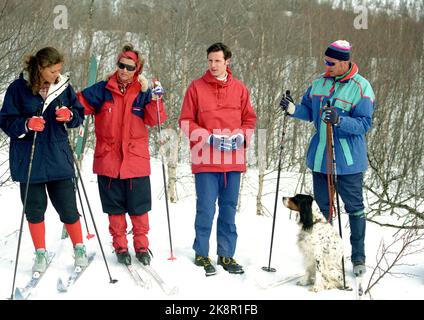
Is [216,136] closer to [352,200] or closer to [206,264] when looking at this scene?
[206,264]

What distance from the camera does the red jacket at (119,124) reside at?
11.8 ft

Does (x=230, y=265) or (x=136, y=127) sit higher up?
(x=136, y=127)

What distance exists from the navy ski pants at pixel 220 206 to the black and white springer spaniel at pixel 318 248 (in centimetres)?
54

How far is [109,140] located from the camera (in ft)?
11.9

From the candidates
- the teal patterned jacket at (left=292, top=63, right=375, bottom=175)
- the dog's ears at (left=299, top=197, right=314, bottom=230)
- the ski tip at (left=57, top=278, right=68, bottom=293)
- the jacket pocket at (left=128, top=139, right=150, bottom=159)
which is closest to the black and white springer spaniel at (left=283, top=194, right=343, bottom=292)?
the dog's ears at (left=299, top=197, right=314, bottom=230)

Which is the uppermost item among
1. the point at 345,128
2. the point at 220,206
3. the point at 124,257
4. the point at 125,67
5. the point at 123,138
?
the point at 125,67

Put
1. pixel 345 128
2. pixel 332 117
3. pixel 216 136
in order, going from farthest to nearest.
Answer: pixel 216 136 → pixel 345 128 → pixel 332 117

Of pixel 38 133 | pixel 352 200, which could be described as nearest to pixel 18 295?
pixel 38 133

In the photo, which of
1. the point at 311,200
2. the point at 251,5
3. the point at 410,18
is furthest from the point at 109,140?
the point at 410,18

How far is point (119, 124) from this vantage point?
362 cm

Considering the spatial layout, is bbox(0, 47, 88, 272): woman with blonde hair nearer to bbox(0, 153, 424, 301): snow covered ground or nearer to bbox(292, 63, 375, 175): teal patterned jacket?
bbox(0, 153, 424, 301): snow covered ground

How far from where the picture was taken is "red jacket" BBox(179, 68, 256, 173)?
3660 mm

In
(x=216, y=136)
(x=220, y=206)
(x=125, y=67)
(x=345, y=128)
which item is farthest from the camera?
(x=220, y=206)

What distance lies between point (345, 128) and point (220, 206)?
4.08ft
